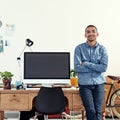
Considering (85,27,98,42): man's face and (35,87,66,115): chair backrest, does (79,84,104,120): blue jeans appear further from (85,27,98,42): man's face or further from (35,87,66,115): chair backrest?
(85,27,98,42): man's face

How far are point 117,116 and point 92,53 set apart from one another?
203 centimetres

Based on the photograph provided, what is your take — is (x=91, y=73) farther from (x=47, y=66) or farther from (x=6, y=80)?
Answer: (x=6, y=80)

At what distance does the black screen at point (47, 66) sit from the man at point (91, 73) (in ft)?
1.07

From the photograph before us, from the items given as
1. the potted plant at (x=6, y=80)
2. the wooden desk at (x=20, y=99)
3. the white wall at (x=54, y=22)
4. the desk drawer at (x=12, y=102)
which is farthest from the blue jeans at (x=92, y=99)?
the white wall at (x=54, y=22)

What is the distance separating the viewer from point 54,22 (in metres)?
5.48

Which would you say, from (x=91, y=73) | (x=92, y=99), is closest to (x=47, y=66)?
(x=91, y=73)

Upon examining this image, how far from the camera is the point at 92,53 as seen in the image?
3.66 meters

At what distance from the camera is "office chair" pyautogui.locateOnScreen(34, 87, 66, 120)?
3607 millimetres

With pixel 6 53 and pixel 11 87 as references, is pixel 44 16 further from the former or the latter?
pixel 11 87

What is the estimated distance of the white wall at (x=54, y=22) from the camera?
17.9 ft

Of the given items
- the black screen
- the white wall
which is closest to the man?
the black screen

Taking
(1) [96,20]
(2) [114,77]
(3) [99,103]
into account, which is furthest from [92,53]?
(1) [96,20]

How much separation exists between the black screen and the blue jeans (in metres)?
0.44

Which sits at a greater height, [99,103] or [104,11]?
[104,11]
